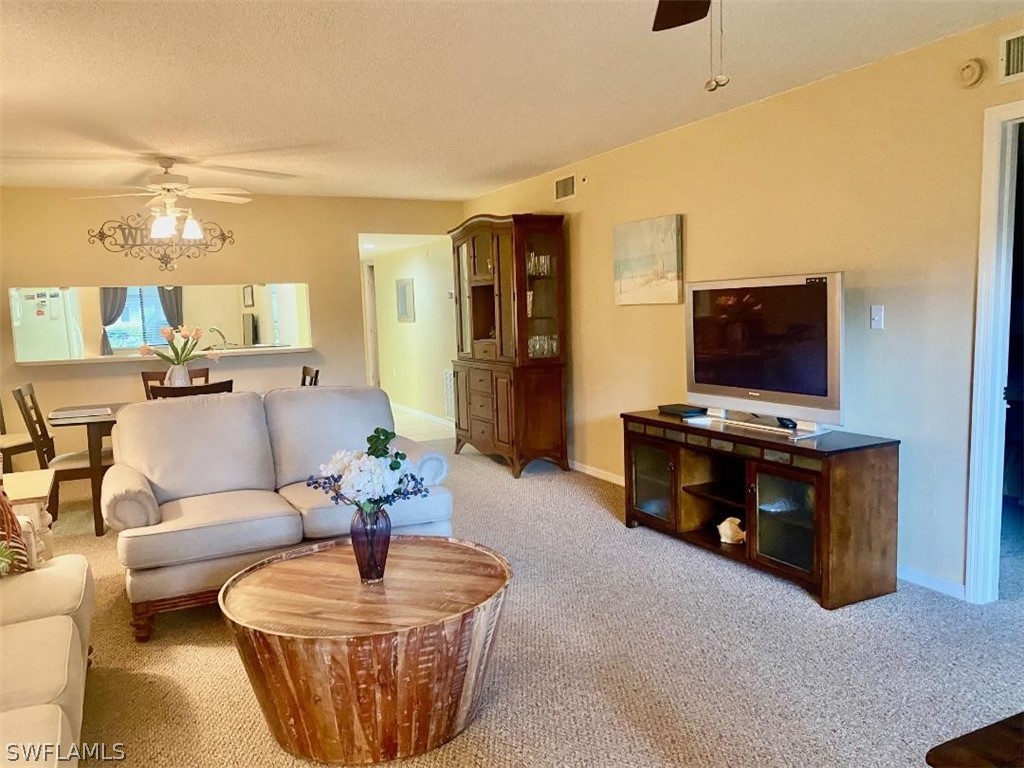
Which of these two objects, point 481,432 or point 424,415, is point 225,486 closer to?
point 481,432

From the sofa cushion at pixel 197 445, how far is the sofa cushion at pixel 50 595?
2.94 feet

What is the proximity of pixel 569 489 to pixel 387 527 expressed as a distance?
3123 mm

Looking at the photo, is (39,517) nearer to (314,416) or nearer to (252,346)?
(314,416)

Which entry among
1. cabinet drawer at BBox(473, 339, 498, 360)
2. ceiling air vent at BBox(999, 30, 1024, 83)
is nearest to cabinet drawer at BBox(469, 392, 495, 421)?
cabinet drawer at BBox(473, 339, 498, 360)

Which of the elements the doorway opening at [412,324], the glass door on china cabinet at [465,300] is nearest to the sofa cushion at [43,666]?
the glass door on china cabinet at [465,300]

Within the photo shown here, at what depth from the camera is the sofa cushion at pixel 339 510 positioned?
325 centimetres

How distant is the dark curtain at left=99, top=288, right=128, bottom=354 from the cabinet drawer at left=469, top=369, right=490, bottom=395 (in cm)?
319

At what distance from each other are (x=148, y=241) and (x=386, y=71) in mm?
3947

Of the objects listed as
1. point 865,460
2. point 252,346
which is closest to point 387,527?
point 865,460

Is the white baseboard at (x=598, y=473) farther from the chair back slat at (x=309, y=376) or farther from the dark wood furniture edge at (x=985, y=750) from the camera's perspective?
the dark wood furniture edge at (x=985, y=750)

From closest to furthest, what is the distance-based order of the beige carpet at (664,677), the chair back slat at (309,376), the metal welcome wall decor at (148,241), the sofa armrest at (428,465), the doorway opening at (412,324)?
the beige carpet at (664,677) → the sofa armrest at (428,465) → the chair back slat at (309,376) → the metal welcome wall decor at (148,241) → the doorway opening at (412,324)

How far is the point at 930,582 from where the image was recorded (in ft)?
10.9

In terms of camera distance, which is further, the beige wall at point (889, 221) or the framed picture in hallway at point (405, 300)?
the framed picture in hallway at point (405, 300)

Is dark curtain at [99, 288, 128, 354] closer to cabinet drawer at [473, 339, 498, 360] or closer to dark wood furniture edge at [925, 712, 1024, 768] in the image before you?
cabinet drawer at [473, 339, 498, 360]
